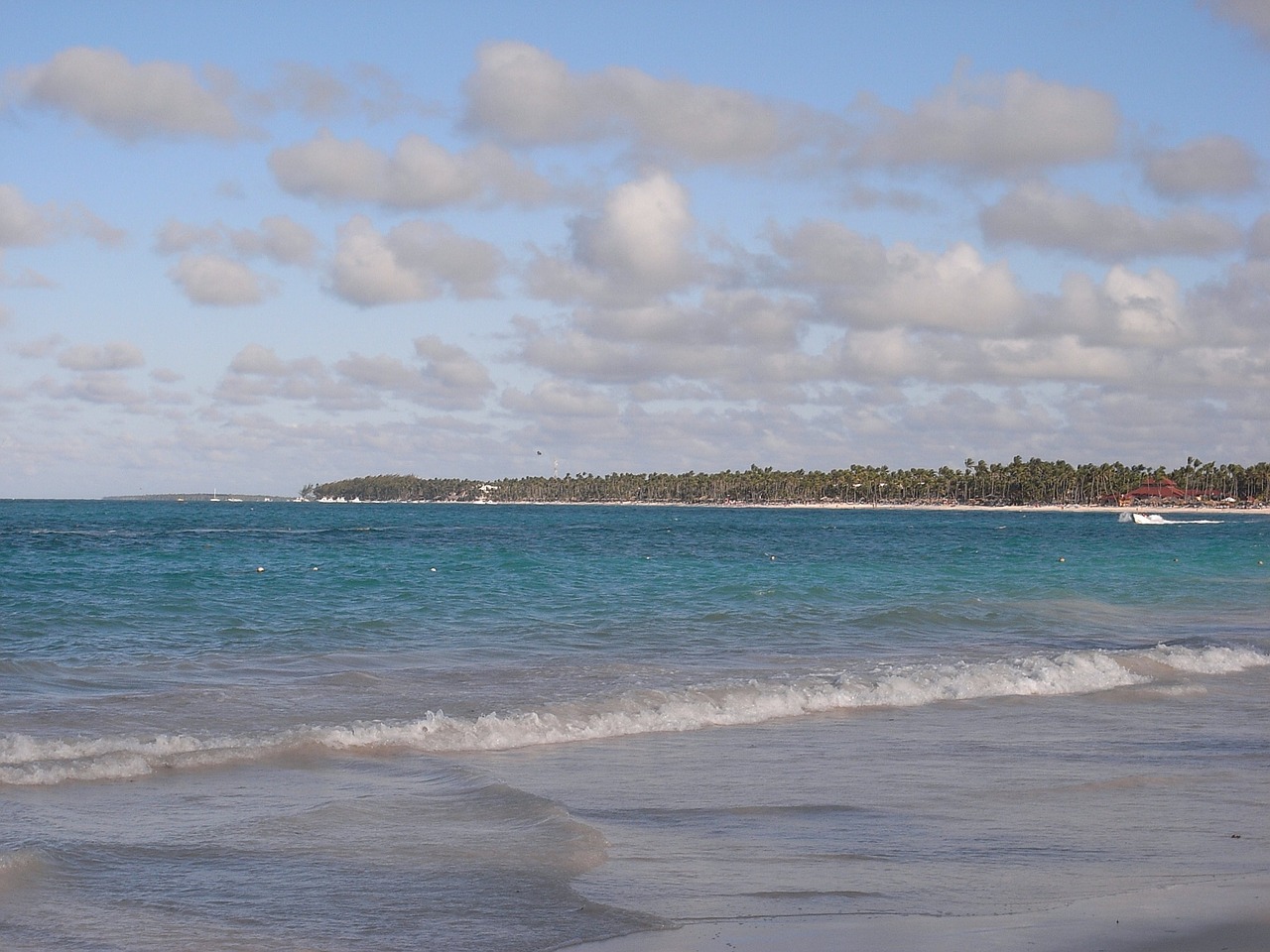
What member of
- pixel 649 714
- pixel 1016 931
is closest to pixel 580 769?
pixel 649 714

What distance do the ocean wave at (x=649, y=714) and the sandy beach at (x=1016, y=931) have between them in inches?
244

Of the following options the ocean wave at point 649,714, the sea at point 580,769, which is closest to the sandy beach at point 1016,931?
the sea at point 580,769

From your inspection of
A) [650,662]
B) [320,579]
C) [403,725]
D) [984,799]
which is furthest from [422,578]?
[984,799]

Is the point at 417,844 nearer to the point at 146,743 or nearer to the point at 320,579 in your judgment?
the point at 146,743

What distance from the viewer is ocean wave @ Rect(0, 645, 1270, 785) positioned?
11.2 meters

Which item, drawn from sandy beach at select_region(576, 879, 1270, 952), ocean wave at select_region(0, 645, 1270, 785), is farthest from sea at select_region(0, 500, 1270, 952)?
sandy beach at select_region(576, 879, 1270, 952)

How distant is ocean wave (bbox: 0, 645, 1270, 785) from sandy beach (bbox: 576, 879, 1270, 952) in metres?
6.19

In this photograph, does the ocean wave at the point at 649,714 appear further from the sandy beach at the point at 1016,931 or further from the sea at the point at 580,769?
the sandy beach at the point at 1016,931

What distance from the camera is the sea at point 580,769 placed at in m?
7.23

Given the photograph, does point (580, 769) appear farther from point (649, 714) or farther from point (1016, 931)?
point (1016, 931)

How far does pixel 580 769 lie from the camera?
11.4 metres

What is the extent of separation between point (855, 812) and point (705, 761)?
2.50 meters

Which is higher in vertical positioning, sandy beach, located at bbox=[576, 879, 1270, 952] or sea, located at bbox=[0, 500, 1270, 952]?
sandy beach, located at bbox=[576, 879, 1270, 952]

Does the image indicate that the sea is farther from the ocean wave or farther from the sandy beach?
the sandy beach
